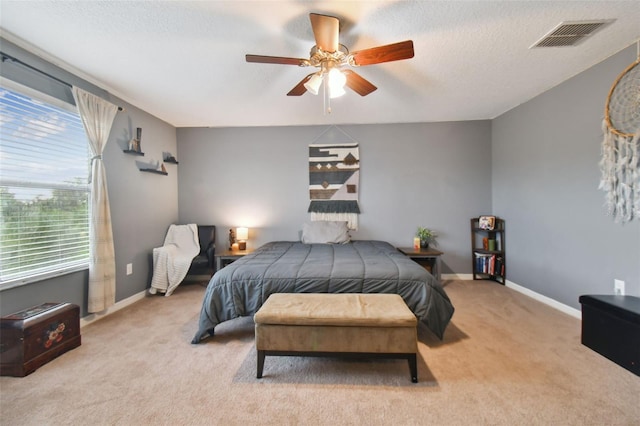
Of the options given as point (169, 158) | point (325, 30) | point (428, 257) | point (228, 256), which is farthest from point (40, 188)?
point (428, 257)

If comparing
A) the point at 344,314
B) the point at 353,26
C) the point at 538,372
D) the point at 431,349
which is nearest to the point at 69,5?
the point at 353,26

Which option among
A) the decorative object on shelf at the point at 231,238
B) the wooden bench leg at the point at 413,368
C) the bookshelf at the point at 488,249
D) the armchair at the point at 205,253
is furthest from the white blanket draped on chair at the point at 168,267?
the bookshelf at the point at 488,249

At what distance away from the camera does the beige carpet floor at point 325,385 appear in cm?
139

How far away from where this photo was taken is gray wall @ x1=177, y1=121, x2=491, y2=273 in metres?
3.94

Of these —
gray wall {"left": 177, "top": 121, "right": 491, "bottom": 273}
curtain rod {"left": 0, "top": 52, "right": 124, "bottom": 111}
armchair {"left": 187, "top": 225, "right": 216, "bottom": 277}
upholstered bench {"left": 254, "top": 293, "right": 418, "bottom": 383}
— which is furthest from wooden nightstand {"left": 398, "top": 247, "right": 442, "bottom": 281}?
curtain rod {"left": 0, "top": 52, "right": 124, "bottom": 111}

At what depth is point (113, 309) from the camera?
2.82 metres

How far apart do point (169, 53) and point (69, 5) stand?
610 millimetres

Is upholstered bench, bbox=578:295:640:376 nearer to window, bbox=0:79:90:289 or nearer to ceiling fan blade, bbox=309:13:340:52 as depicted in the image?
ceiling fan blade, bbox=309:13:340:52

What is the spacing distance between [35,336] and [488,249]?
16.2ft

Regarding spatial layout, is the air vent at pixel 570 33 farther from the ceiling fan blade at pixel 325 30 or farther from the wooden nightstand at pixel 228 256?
the wooden nightstand at pixel 228 256

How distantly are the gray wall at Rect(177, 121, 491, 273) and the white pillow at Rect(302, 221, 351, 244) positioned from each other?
34cm

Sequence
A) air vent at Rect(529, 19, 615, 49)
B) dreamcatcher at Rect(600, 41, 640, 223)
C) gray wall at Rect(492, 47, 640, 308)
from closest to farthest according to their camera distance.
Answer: air vent at Rect(529, 19, 615, 49) → dreamcatcher at Rect(600, 41, 640, 223) → gray wall at Rect(492, 47, 640, 308)

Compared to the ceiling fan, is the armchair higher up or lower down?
lower down

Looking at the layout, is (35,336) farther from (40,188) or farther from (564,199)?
(564,199)
